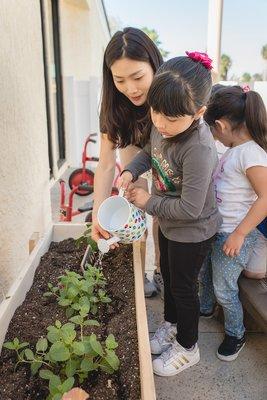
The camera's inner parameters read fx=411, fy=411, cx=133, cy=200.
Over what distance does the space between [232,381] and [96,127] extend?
5214mm

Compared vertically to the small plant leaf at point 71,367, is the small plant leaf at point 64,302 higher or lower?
lower

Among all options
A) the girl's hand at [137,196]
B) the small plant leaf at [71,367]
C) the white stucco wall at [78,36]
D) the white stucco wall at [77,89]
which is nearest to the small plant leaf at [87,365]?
the small plant leaf at [71,367]

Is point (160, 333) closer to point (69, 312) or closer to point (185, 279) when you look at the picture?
point (185, 279)

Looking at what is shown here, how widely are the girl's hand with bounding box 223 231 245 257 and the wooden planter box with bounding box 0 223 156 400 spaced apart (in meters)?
0.37

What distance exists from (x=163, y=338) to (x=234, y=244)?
549mm

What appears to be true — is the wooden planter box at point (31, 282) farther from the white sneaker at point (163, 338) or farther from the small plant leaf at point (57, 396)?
the white sneaker at point (163, 338)

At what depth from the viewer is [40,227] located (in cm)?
257

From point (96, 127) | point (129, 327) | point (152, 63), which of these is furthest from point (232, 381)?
point (96, 127)

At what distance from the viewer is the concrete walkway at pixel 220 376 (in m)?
1.64

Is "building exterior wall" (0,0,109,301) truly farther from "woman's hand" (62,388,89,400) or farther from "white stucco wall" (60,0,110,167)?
"white stucco wall" (60,0,110,167)

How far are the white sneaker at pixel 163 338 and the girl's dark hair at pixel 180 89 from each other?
3.44 ft

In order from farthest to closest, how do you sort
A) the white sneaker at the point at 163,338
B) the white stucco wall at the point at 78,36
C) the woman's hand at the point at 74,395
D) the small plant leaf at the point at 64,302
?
the white stucco wall at the point at 78,36 < the white sneaker at the point at 163,338 < the small plant leaf at the point at 64,302 < the woman's hand at the point at 74,395

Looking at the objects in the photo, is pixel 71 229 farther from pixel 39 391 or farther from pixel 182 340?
pixel 39 391

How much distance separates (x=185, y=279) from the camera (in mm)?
1549
